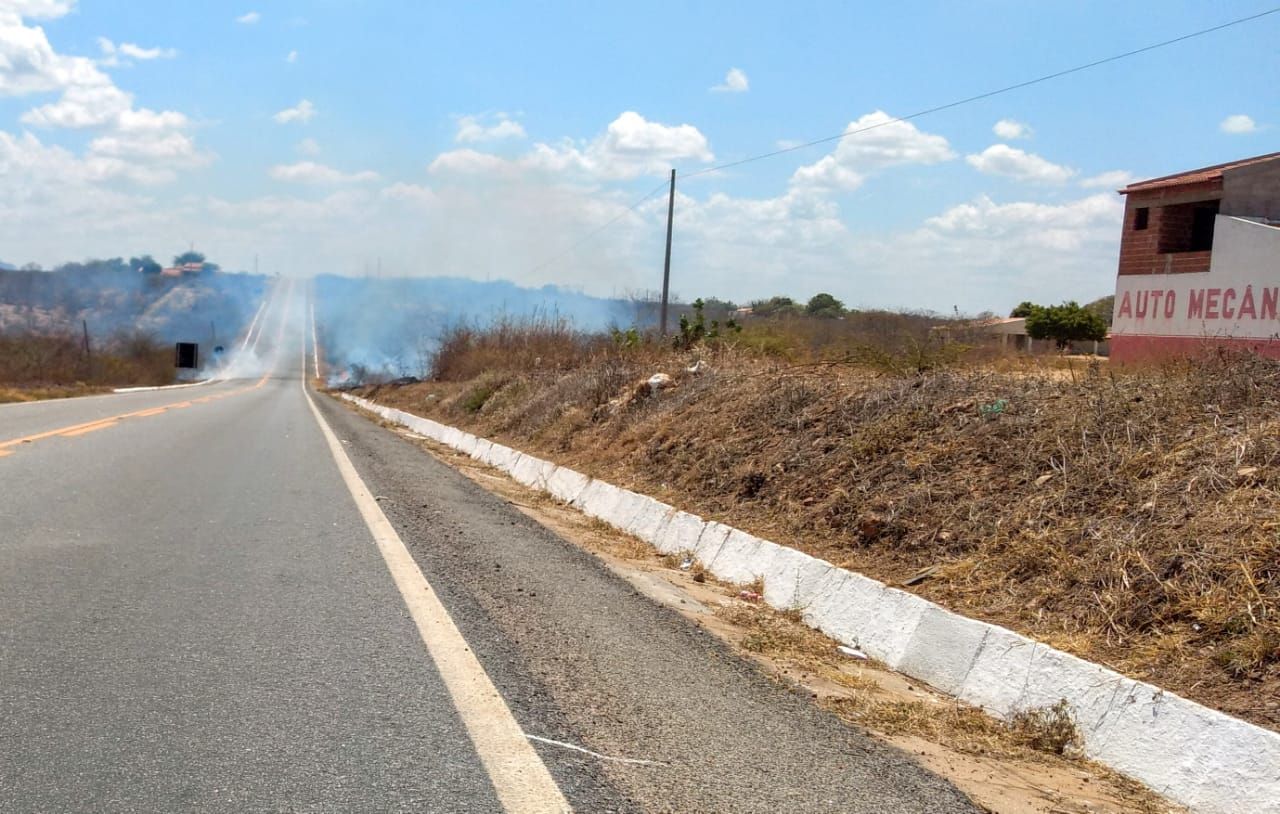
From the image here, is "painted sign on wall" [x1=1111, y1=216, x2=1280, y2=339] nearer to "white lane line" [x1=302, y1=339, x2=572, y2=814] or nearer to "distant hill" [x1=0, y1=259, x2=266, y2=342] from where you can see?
"white lane line" [x1=302, y1=339, x2=572, y2=814]

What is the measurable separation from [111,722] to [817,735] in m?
2.91

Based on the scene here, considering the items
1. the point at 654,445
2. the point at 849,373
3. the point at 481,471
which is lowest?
the point at 481,471

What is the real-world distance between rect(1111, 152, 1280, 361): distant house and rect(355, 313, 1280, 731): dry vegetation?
5485 mm

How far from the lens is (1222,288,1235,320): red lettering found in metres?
15.2

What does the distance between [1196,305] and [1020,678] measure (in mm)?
12989

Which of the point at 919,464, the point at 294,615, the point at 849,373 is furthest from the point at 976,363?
the point at 294,615

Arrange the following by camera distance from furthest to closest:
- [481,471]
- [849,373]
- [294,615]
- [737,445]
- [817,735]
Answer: [481,471] → [849,373] → [737,445] → [294,615] → [817,735]

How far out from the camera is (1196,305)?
16.1 metres

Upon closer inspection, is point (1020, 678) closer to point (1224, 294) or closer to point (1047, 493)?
point (1047, 493)

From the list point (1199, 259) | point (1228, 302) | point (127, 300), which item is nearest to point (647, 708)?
point (1228, 302)

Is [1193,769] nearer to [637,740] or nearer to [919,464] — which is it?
[637,740]

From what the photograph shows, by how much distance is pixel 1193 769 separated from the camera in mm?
4301

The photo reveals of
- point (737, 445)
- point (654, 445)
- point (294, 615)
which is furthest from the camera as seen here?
point (654, 445)

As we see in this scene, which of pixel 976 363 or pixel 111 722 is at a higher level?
pixel 976 363
